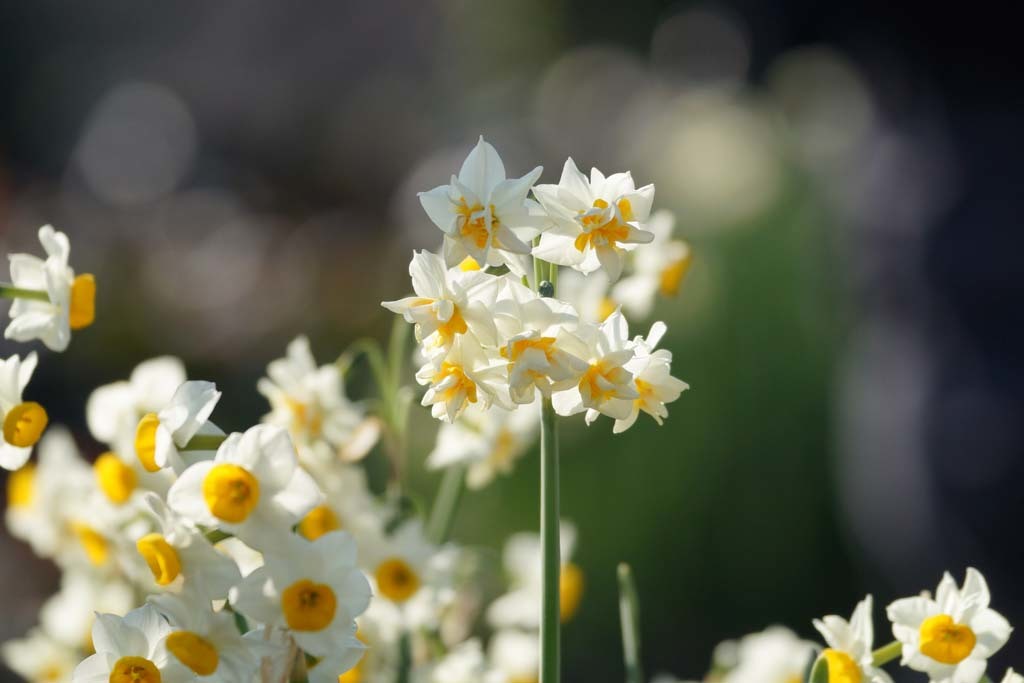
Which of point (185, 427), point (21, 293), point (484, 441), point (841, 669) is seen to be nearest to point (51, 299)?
point (21, 293)

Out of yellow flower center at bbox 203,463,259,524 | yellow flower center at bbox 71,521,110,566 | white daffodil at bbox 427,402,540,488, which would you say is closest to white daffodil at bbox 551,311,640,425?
yellow flower center at bbox 203,463,259,524

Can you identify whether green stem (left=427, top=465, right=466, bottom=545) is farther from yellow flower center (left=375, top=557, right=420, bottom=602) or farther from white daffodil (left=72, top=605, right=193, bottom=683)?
white daffodil (left=72, top=605, right=193, bottom=683)

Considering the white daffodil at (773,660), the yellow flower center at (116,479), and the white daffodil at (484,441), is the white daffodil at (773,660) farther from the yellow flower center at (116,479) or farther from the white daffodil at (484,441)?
the yellow flower center at (116,479)

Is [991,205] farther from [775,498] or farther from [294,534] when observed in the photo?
[294,534]

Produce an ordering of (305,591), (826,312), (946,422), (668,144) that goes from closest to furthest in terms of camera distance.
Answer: (305,591), (946,422), (826,312), (668,144)

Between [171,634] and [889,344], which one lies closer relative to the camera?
[171,634]

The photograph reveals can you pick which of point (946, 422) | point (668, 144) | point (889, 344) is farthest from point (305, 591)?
point (668, 144)

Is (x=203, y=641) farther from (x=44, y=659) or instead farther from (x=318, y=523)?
(x=44, y=659)

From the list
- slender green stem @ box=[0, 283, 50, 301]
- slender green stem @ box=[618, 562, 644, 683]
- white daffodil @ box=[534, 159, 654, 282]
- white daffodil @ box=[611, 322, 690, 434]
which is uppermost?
white daffodil @ box=[534, 159, 654, 282]
